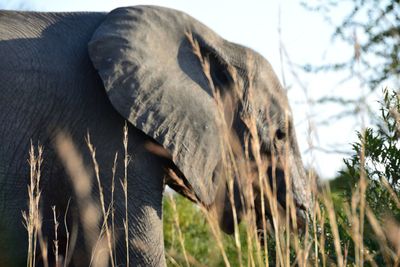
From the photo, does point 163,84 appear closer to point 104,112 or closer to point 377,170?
point 104,112

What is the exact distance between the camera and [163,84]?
16.7 ft

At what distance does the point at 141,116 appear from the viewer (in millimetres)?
4918

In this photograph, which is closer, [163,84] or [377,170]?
[377,170]

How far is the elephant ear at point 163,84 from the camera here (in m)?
4.93

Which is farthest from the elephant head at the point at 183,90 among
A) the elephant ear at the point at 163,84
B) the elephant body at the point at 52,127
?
the elephant body at the point at 52,127

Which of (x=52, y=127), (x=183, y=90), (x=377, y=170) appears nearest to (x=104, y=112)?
(x=52, y=127)

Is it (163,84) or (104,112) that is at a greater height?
(163,84)

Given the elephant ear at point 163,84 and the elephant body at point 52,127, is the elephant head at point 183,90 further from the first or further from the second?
the elephant body at point 52,127

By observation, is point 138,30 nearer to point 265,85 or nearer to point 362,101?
point 265,85

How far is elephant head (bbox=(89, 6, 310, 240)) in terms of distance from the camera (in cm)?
494

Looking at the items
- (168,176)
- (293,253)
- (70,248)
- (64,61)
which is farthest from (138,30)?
(293,253)

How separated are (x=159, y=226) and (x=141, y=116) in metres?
0.60

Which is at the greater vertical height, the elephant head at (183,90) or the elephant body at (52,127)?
the elephant head at (183,90)

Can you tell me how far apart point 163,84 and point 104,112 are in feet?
1.18
